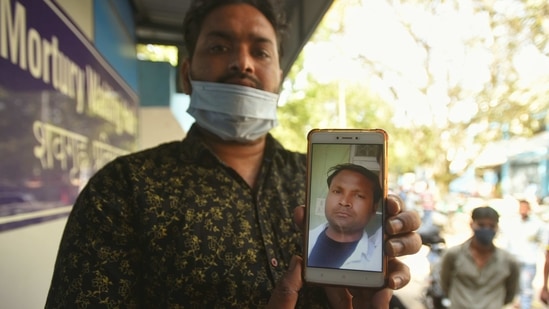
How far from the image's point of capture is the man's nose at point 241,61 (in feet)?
4.06

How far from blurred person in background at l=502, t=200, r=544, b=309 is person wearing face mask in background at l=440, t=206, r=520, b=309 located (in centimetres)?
138

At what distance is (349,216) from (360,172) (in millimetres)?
102

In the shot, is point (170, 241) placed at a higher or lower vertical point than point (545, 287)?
higher

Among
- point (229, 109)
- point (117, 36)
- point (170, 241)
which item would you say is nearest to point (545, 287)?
point (229, 109)

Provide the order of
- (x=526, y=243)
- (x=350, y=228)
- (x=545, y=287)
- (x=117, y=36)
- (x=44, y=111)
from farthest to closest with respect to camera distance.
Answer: (x=526, y=243), (x=117, y=36), (x=545, y=287), (x=44, y=111), (x=350, y=228)

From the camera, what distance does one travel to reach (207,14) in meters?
1.31

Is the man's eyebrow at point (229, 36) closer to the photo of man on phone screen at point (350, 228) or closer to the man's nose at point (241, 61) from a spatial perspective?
the man's nose at point (241, 61)

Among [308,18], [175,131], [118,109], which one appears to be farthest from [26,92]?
[175,131]

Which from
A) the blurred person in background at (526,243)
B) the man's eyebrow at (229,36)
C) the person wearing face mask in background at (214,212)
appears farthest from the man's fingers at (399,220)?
the blurred person in background at (526,243)

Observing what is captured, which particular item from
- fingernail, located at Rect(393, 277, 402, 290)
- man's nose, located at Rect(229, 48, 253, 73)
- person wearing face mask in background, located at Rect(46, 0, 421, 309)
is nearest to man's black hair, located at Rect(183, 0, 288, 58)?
person wearing face mask in background, located at Rect(46, 0, 421, 309)

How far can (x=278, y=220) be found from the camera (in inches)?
45.8

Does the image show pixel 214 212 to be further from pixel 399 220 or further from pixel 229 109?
pixel 399 220

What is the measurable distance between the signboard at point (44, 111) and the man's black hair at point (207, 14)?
689 millimetres

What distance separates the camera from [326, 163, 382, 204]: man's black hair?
0.89m
